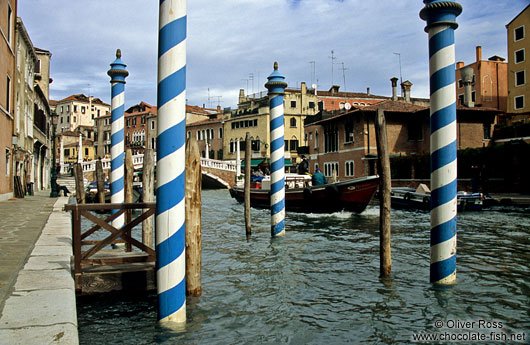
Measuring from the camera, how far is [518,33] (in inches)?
1091

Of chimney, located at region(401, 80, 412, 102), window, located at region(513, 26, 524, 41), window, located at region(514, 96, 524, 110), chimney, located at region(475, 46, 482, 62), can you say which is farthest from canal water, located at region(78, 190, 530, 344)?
chimney, located at region(475, 46, 482, 62)

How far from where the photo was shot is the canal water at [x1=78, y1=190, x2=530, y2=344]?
3.57m

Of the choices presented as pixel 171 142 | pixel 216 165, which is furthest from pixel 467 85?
pixel 171 142

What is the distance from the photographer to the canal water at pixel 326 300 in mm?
3570

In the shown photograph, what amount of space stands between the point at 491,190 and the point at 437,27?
16.3 metres

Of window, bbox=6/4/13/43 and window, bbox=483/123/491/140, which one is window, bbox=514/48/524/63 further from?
window, bbox=6/4/13/43

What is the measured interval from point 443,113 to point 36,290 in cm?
337

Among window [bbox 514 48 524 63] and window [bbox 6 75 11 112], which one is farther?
window [bbox 514 48 524 63]

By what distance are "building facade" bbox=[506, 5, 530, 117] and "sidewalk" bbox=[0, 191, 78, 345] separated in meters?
28.2

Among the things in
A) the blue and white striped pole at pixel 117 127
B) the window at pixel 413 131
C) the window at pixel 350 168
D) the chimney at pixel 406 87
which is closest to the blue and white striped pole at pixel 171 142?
the blue and white striped pole at pixel 117 127

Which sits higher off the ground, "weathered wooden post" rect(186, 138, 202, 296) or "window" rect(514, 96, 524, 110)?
"window" rect(514, 96, 524, 110)

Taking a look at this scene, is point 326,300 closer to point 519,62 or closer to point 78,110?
point 519,62

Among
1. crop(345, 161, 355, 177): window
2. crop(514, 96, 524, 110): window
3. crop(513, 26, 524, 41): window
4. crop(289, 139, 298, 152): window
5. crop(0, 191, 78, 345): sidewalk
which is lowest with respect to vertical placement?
crop(0, 191, 78, 345): sidewalk

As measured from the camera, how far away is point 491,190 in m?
18.2
